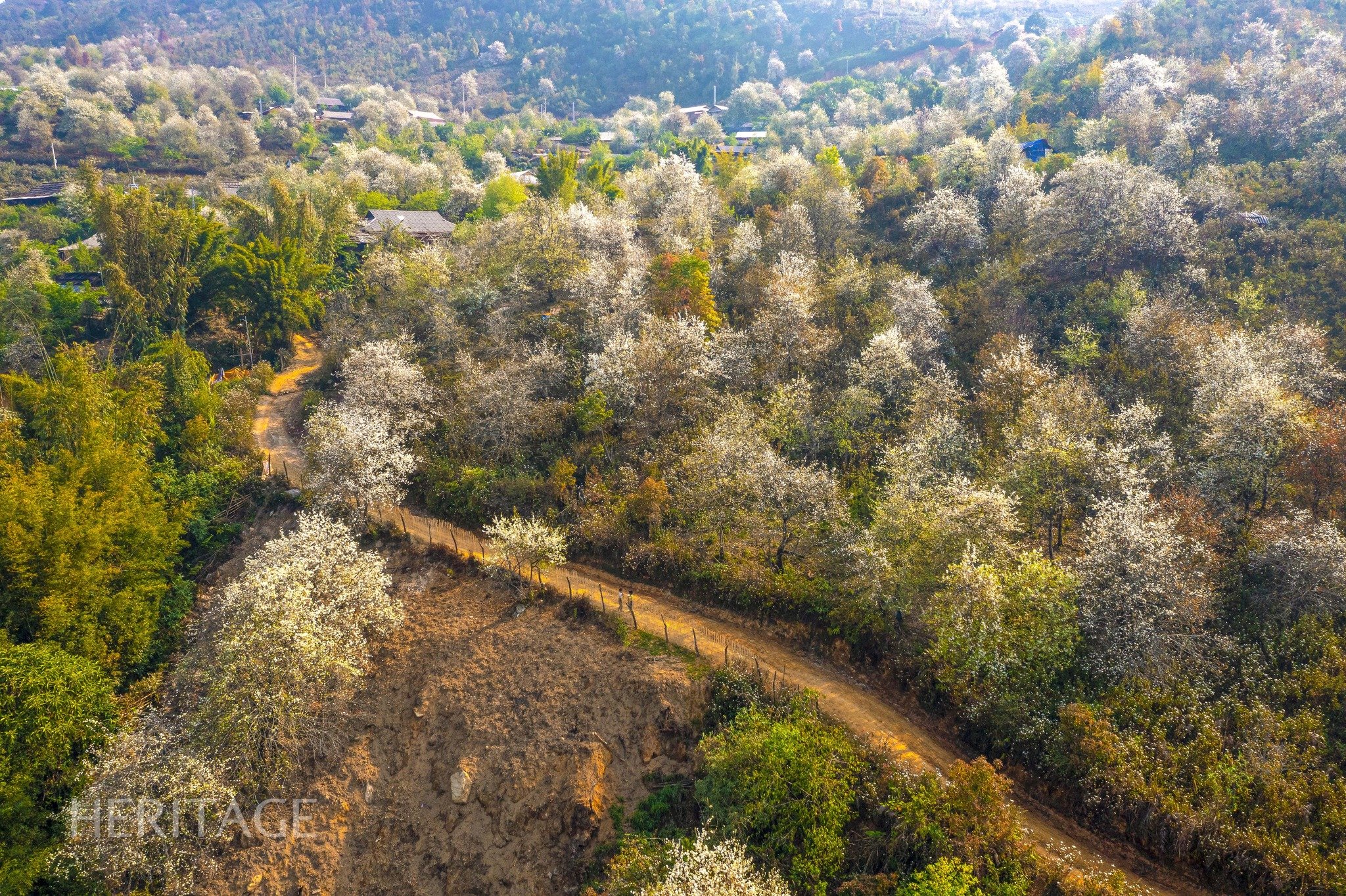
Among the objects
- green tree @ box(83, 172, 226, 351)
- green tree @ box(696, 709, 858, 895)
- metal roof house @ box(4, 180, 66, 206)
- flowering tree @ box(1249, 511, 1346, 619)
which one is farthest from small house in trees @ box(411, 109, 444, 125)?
flowering tree @ box(1249, 511, 1346, 619)

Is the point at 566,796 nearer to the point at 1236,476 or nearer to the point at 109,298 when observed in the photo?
the point at 1236,476

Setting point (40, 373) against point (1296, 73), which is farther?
point (1296, 73)

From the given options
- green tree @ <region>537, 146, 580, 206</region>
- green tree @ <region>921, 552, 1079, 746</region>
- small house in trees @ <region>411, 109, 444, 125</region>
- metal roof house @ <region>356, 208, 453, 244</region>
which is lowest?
small house in trees @ <region>411, 109, 444, 125</region>

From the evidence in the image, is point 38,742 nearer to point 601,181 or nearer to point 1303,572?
point 1303,572

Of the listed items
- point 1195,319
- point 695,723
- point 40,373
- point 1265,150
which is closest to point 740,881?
point 695,723

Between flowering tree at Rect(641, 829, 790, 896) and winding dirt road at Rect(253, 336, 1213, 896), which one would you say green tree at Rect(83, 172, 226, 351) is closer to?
winding dirt road at Rect(253, 336, 1213, 896)

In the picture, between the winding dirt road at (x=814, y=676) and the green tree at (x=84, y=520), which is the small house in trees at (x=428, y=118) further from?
the winding dirt road at (x=814, y=676)
